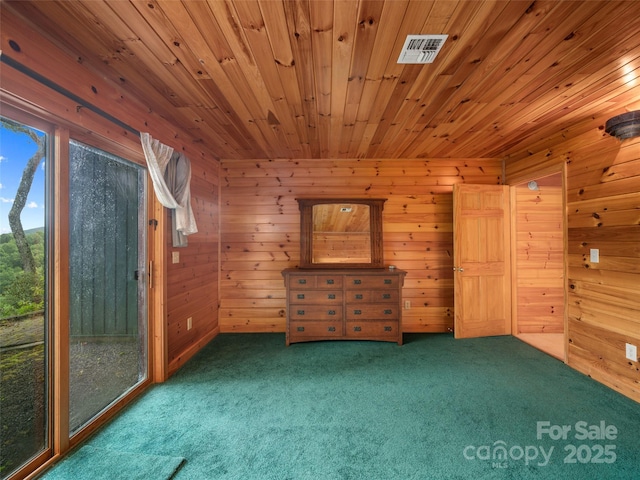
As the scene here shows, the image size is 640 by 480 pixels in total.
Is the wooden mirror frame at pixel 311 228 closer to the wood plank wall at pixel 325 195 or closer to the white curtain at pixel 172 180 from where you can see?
the wood plank wall at pixel 325 195

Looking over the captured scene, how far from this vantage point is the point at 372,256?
3.56m

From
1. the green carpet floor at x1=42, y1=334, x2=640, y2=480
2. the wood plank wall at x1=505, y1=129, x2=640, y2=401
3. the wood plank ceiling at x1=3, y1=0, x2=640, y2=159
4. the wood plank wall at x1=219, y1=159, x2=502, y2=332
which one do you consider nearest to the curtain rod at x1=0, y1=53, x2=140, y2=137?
the wood plank ceiling at x1=3, y1=0, x2=640, y2=159

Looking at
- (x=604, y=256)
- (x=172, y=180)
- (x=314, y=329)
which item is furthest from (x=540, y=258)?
(x=172, y=180)

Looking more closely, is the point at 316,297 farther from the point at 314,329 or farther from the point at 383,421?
the point at 383,421

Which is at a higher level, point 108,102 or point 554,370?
point 108,102

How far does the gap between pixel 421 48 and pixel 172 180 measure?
2207 millimetres

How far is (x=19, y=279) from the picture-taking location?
1354 millimetres

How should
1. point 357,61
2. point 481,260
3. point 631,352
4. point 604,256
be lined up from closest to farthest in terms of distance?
1. point 357,61
2. point 631,352
3. point 604,256
4. point 481,260

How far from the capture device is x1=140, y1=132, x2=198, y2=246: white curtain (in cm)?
208

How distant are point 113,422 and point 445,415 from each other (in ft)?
7.62

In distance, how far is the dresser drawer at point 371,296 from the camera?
3.13m

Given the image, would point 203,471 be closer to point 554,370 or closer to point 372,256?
point 372,256

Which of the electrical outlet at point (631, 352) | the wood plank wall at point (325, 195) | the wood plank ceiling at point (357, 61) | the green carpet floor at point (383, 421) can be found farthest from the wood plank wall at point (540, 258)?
the electrical outlet at point (631, 352)

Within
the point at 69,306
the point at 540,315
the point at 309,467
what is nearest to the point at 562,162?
the point at 540,315
